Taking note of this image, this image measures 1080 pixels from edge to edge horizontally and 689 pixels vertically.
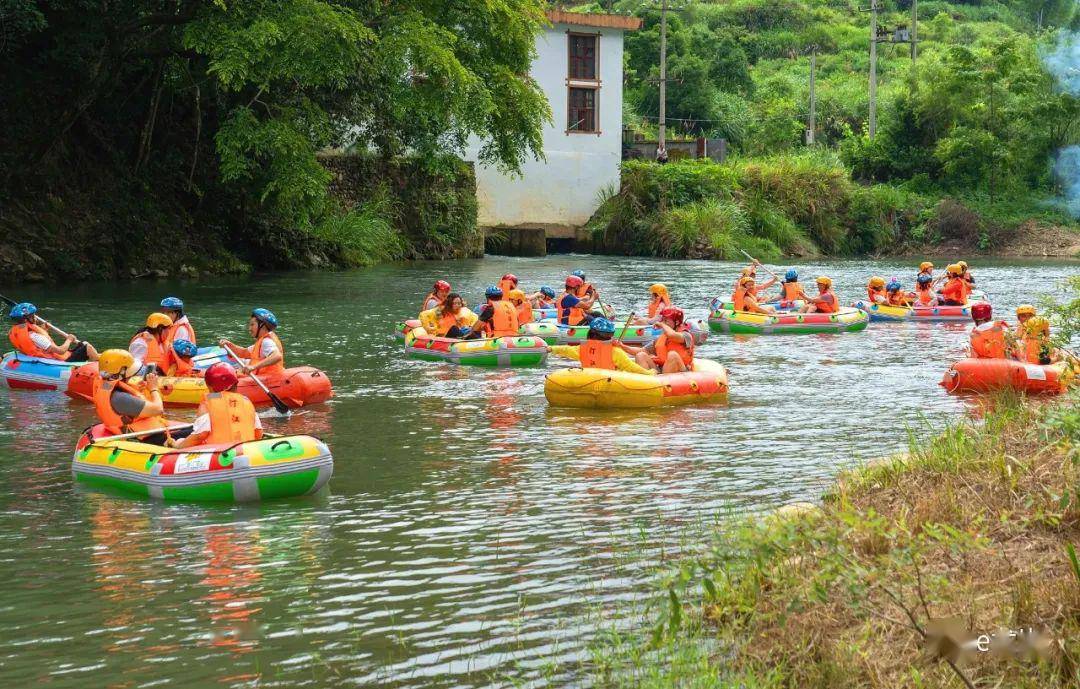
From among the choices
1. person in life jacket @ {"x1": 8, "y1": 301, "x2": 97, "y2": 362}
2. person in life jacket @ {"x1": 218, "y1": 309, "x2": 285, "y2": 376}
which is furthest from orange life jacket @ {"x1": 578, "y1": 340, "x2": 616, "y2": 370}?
person in life jacket @ {"x1": 8, "y1": 301, "x2": 97, "y2": 362}

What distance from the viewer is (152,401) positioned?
1105 centimetres

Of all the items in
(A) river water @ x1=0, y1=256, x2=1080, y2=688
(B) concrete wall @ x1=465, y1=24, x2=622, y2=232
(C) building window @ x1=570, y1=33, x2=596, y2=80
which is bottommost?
(A) river water @ x1=0, y1=256, x2=1080, y2=688

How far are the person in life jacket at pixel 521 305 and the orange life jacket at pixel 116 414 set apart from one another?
348 inches

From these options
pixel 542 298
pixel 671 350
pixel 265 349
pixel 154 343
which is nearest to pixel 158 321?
pixel 154 343

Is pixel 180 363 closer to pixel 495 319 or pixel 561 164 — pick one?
pixel 495 319

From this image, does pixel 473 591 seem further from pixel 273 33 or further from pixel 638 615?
pixel 273 33

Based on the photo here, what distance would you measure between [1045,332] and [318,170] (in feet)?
57.2

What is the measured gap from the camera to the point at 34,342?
1520cm

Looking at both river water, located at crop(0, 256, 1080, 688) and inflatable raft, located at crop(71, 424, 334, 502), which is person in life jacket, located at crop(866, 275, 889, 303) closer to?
river water, located at crop(0, 256, 1080, 688)

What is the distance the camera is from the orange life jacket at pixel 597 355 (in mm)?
14195

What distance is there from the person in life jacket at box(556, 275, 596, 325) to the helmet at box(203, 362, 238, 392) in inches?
382

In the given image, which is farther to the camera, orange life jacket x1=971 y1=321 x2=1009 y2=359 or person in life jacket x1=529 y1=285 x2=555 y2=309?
person in life jacket x1=529 y1=285 x2=555 y2=309

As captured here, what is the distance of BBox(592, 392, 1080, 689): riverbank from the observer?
544cm

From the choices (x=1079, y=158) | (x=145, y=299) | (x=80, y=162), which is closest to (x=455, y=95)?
(x=145, y=299)
